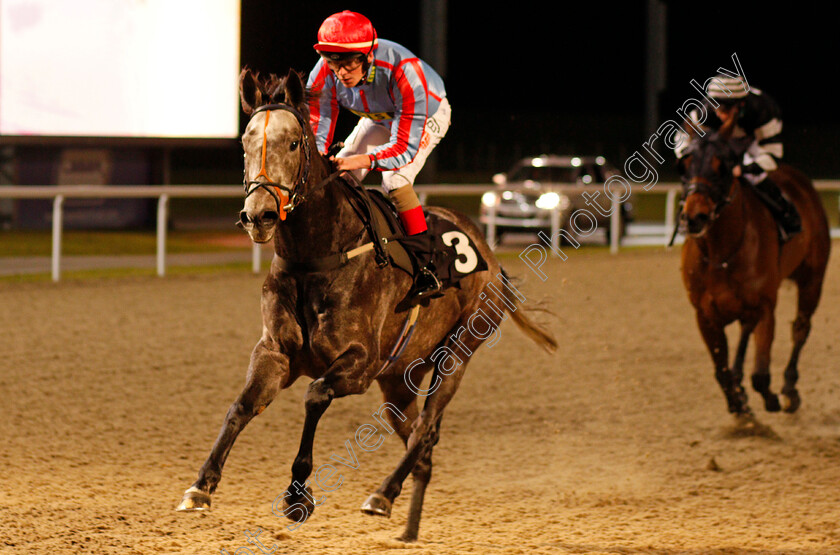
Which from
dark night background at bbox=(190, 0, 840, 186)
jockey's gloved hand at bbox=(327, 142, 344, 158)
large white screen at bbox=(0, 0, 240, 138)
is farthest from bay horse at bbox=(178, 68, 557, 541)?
→ dark night background at bbox=(190, 0, 840, 186)

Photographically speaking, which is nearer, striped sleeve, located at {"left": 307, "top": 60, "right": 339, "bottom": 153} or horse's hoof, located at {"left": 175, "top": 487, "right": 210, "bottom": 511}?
horse's hoof, located at {"left": 175, "top": 487, "right": 210, "bottom": 511}

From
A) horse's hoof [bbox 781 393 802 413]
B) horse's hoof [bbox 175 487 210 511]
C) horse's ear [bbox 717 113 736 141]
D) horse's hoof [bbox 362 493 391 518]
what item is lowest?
horse's hoof [bbox 781 393 802 413]

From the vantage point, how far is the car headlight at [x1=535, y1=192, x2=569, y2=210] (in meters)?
13.8

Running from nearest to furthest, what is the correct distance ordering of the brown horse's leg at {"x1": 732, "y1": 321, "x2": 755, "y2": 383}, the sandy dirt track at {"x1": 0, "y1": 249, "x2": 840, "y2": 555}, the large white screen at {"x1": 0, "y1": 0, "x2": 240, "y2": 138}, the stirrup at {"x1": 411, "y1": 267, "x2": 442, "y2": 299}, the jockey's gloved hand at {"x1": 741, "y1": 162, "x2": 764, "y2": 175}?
the stirrup at {"x1": 411, "y1": 267, "x2": 442, "y2": 299}, the sandy dirt track at {"x1": 0, "y1": 249, "x2": 840, "y2": 555}, the brown horse's leg at {"x1": 732, "y1": 321, "x2": 755, "y2": 383}, the jockey's gloved hand at {"x1": 741, "y1": 162, "x2": 764, "y2": 175}, the large white screen at {"x1": 0, "y1": 0, "x2": 240, "y2": 138}

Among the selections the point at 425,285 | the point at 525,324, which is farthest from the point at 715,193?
the point at 425,285

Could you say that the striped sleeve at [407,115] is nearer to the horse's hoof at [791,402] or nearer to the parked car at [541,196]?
the horse's hoof at [791,402]

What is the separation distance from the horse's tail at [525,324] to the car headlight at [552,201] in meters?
8.66

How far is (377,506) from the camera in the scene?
11.7 feet

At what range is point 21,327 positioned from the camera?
835 centimetres

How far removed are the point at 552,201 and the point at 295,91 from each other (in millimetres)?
10820

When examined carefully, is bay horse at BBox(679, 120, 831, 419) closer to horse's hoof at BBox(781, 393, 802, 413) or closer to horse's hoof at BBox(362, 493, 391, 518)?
horse's hoof at BBox(781, 393, 802, 413)

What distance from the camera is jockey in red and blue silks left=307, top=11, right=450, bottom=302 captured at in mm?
3572

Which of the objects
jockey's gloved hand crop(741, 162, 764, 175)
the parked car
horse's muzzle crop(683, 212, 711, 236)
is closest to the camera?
horse's muzzle crop(683, 212, 711, 236)

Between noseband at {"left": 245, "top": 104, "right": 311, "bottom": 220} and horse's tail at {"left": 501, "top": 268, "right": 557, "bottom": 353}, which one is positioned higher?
noseband at {"left": 245, "top": 104, "right": 311, "bottom": 220}
